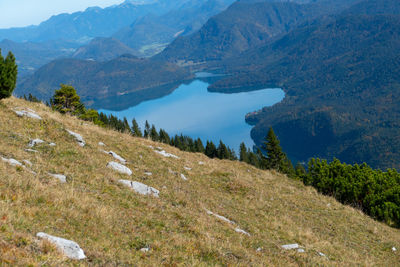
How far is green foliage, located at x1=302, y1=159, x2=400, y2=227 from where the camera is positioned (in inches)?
1090

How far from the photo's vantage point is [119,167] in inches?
717

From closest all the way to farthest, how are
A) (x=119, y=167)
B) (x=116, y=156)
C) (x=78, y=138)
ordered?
1. (x=119, y=167)
2. (x=116, y=156)
3. (x=78, y=138)

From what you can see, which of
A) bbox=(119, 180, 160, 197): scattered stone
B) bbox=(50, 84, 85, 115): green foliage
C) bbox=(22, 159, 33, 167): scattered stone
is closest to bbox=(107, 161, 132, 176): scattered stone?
bbox=(119, 180, 160, 197): scattered stone

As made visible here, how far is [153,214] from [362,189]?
29.9 metres

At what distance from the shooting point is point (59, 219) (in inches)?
376

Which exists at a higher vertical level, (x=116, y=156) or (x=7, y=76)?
(x=7, y=76)

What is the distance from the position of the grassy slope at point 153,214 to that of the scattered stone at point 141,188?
53 centimetres

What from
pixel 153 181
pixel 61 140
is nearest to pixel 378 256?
pixel 153 181

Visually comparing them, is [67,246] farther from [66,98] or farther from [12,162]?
[66,98]

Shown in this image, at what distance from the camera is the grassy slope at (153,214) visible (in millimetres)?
8836

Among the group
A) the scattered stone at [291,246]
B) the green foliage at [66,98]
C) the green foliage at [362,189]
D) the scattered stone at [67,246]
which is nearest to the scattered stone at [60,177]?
the scattered stone at [67,246]

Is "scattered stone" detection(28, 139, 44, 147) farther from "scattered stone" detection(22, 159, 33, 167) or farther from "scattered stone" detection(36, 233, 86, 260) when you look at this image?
"scattered stone" detection(36, 233, 86, 260)

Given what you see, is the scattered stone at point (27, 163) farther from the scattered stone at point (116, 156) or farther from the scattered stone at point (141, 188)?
the scattered stone at point (116, 156)

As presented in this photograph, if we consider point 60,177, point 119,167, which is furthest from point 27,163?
point 119,167
